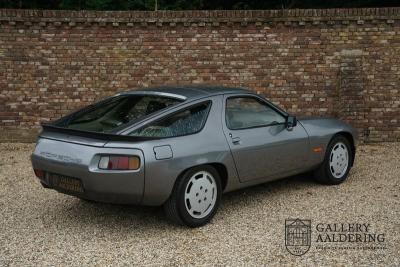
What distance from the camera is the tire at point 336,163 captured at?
20.9 feet

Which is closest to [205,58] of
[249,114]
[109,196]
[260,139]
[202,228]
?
[249,114]

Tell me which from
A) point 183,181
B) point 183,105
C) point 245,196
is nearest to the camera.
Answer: point 183,181

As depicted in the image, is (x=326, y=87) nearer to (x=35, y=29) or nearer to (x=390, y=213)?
(x=390, y=213)

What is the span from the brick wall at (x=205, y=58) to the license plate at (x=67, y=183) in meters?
4.60

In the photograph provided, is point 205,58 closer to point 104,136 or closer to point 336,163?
point 336,163

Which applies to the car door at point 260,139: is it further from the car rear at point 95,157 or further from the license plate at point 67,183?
the license plate at point 67,183

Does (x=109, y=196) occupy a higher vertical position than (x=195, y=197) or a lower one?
higher

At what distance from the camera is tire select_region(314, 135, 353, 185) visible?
638cm

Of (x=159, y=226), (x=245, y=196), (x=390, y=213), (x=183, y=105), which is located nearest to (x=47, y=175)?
(x=159, y=226)

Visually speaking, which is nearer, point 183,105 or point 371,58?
point 183,105

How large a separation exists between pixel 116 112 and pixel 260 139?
164cm

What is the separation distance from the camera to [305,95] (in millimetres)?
9367

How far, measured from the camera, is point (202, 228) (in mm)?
4938

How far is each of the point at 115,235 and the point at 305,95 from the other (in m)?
5.67
